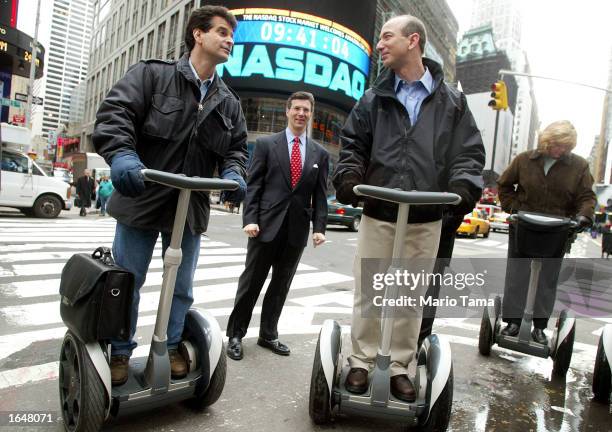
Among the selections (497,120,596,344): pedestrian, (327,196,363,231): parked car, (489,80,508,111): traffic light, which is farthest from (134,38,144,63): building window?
(497,120,596,344): pedestrian

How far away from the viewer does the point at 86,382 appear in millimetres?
2070

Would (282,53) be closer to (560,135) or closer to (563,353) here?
(560,135)

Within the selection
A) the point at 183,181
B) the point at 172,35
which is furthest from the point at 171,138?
the point at 172,35

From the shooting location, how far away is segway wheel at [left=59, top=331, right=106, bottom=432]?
2068 millimetres

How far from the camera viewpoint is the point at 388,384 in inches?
92.1

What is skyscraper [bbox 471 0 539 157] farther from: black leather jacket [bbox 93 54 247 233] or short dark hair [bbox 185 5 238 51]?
black leather jacket [bbox 93 54 247 233]

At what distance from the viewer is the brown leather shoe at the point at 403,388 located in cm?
239

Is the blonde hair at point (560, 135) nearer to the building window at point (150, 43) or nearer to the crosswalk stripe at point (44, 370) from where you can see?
the crosswalk stripe at point (44, 370)

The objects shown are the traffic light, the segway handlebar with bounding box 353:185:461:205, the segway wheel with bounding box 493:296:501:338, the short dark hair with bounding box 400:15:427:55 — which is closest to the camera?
the segway handlebar with bounding box 353:185:461:205

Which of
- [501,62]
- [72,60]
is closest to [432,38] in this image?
[72,60]

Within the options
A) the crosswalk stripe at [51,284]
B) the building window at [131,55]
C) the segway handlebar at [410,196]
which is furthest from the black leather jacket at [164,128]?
the building window at [131,55]

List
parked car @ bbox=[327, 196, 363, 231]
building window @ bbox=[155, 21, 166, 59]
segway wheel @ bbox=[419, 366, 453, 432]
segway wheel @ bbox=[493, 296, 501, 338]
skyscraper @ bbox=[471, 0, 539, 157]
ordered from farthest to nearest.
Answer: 1. skyscraper @ bbox=[471, 0, 539, 157]
2. building window @ bbox=[155, 21, 166, 59]
3. parked car @ bbox=[327, 196, 363, 231]
4. segway wheel @ bbox=[493, 296, 501, 338]
5. segway wheel @ bbox=[419, 366, 453, 432]

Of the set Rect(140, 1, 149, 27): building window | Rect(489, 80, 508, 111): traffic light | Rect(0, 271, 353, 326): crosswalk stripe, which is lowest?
Rect(0, 271, 353, 326): crosswalk stripe

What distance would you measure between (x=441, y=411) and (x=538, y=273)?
70.3 inches
